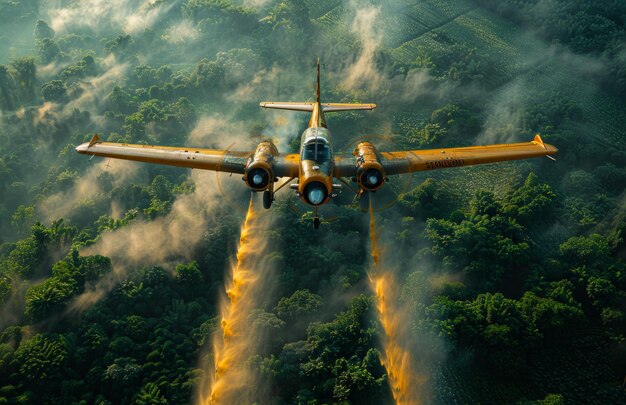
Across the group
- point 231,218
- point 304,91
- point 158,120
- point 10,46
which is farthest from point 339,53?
point 10,46

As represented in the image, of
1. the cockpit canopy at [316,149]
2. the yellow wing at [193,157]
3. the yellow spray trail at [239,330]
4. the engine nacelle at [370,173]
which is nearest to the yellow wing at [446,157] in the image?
the engine nacelle at [370,173]

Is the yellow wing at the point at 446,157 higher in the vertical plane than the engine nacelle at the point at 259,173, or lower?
higher

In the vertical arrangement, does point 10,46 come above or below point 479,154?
above

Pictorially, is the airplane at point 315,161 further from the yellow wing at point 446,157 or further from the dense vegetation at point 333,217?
the dense vegetation at point 333,217

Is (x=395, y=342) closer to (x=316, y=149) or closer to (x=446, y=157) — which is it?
(x=446, y=157)

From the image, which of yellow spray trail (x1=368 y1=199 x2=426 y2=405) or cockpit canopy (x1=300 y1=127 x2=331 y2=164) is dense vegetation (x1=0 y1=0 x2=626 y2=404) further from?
cockpit canopy (x1=300 y1=127 x2=331 y2=164)

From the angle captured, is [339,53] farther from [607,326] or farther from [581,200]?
[607,326]
